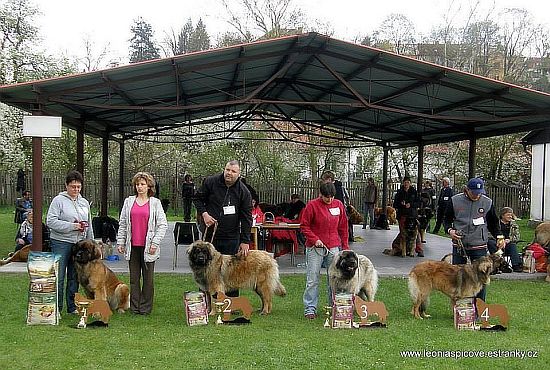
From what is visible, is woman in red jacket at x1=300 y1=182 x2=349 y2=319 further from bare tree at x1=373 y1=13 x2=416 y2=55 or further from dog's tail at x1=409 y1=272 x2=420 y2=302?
bare tree at x1=373 y1=13 x2=416 y2=55

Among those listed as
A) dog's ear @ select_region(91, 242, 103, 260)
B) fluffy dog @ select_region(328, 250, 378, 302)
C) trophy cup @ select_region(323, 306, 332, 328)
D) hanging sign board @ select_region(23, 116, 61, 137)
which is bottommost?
trophy cup @ select_region(323, 306, 332, 328)

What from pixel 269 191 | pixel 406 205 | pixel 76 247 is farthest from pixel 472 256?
pixel 269 191

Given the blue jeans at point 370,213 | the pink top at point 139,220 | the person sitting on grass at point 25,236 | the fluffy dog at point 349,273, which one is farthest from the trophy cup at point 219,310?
the blue jeans at point 370,213

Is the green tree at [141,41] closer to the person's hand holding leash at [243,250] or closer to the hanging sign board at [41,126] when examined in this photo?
the hanging sign board at [41,126]

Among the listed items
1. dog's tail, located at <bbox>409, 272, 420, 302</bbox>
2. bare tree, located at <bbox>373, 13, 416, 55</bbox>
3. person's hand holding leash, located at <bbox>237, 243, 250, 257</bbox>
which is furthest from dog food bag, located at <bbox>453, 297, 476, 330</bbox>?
bare tree, located at <bbox>373, 13, 416, 55</bbox>

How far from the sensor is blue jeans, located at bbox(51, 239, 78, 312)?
20.9 feet

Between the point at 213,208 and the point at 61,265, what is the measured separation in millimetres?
1795

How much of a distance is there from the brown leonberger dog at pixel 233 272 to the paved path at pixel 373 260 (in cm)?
284

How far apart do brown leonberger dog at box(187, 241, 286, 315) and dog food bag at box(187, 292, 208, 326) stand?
30cm

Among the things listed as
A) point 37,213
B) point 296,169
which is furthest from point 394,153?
point 37,213

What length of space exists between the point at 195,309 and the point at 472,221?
10.6 feet

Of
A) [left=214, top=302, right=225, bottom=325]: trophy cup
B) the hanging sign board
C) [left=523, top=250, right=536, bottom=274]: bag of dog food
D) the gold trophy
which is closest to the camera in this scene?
the gold trophy

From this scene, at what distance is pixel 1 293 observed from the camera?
7.77 m

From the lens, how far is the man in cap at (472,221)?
21.0 ft
